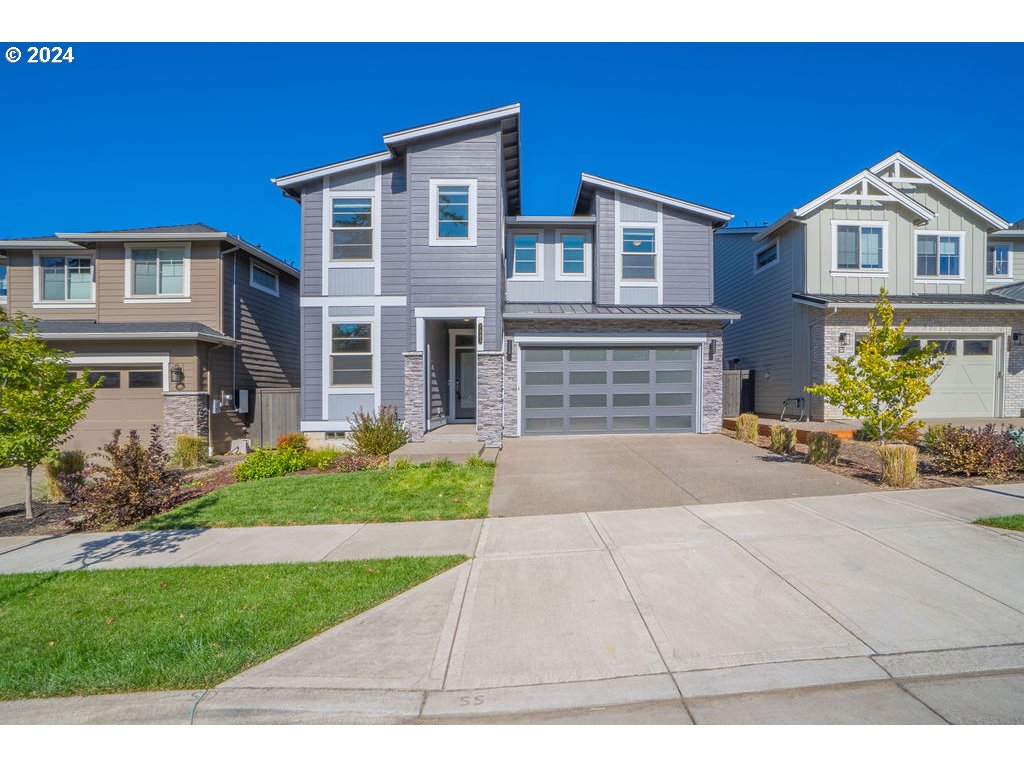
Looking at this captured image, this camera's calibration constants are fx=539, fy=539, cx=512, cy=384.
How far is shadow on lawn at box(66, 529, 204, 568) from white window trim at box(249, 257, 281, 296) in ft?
35.5

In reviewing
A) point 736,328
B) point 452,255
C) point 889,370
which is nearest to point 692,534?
point 889,370

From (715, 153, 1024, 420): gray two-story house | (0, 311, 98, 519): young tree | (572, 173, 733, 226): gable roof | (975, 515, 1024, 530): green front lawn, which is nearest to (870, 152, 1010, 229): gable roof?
(715, 153, 1024, 420): gray two-story house

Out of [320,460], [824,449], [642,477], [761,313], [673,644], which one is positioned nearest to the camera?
[673,644]

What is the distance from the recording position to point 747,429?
13.0 m

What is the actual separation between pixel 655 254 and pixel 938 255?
957cm

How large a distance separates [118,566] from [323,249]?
386 inches

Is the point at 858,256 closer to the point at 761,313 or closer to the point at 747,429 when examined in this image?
the point at 761,313

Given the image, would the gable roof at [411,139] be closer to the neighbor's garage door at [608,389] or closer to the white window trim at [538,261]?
the white window trim at [538,261]

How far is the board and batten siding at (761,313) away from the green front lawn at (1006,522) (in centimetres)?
1047

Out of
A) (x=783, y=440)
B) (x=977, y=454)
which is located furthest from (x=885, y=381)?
(x=783, y=440)

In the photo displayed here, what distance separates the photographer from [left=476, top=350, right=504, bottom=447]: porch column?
41.3ft

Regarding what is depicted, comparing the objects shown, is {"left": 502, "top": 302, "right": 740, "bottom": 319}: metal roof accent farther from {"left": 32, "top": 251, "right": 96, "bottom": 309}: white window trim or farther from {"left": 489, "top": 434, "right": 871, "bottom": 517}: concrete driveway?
{"left": 32, "top": 251, "right": 96, "bottom": 309}: white window trim

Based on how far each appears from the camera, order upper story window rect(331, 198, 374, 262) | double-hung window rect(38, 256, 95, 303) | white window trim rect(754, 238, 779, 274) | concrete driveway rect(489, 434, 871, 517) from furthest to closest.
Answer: white window trim rect(754, 238, 779, 274) < double-hung window rect(38, 256, 95, 303) < upper story window rect(331, 198, 374, 262) < concrete driveway rect(489, 434, 871, 517)

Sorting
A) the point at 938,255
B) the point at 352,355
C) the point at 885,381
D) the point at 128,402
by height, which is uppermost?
the point at 938,255
